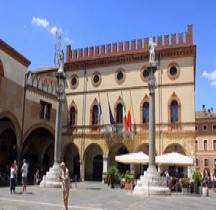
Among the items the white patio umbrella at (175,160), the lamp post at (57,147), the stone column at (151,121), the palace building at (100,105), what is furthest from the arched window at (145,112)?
the stone column at (151,121)

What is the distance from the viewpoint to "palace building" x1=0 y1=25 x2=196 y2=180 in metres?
28.6

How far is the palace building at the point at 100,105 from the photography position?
2856 cm

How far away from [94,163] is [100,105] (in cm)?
564

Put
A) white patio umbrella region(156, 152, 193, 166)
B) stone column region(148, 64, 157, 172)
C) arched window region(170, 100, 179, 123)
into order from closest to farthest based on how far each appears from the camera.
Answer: stone column region(148, 64, 157, 172), white patio umbrella region(156, 152, 193, 166), arched window region(170, 100, 179, 123)

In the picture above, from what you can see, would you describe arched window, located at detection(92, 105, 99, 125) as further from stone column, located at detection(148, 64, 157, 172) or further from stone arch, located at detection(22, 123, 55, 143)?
stone column, located at detection(148, 64, 157, 172)

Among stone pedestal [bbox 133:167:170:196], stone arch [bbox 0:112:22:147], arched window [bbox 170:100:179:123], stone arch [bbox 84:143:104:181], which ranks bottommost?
stone pedestal [bbox 133:167:170:196]

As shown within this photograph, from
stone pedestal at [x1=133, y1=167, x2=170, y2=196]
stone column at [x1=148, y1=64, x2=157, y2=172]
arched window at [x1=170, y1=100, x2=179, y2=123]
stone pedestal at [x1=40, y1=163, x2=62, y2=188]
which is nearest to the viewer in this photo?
stone pedestal at [x1=133, y1=167, x2=170, y2=196]

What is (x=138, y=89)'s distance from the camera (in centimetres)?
3114

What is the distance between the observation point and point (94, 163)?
3375 cm

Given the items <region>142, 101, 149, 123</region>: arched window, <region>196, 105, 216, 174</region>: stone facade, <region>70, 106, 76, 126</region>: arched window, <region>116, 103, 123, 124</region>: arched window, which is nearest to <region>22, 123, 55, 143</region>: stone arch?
<region>70, 106, 76, 126</region>: arched window

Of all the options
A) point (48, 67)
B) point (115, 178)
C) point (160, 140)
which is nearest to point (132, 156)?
point (115, 178)

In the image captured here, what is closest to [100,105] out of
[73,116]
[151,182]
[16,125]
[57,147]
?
[73,116]

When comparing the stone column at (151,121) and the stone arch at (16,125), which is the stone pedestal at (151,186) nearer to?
the stone column at (151,121)

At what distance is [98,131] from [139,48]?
8.29 metres
